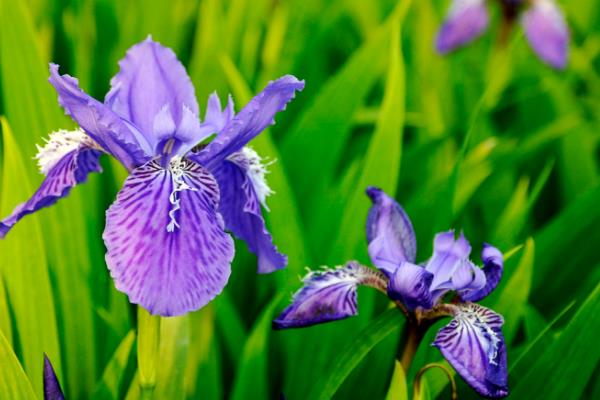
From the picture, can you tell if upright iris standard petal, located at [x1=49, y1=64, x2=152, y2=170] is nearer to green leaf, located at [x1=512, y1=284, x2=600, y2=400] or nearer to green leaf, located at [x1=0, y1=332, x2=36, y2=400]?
green leaf, located at [x1=0, y1=332, x2=36, y2=400]

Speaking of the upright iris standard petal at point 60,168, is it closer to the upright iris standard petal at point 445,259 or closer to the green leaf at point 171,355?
the green leaf at point 171,355

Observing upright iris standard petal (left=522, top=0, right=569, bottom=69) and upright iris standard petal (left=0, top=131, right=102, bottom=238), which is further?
upright iris standard petal (left=522, top=0, right=569, bottom=69)

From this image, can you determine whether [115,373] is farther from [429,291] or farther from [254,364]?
[429,291]

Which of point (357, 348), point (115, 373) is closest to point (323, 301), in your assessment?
point (357, 348)

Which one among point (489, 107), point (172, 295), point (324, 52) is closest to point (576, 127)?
point (489, 107)

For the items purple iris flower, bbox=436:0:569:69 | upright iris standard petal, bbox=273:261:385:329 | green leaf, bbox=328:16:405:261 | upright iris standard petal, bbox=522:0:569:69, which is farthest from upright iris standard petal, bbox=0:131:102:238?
upright iris standard petal, bbox=522:0:569:69

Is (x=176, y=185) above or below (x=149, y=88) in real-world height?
below

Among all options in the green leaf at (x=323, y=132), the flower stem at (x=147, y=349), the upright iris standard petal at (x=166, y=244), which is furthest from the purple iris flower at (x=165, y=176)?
the green leaf at (x=323, y=132)
